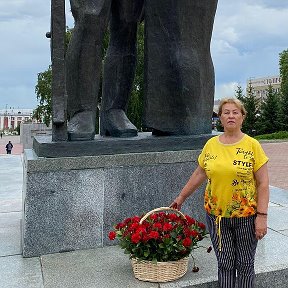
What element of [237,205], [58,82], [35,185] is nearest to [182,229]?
[237,205]

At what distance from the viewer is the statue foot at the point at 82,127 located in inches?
151

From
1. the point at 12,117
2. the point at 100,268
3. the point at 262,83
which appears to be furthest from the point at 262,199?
the point at 12,117

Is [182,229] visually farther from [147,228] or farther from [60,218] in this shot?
[60,218]

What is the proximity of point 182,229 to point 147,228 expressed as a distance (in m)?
0.24

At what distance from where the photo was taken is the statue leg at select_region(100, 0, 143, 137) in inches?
170

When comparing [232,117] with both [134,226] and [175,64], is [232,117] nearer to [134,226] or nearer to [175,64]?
[134,226]

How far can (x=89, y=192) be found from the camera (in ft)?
11.9

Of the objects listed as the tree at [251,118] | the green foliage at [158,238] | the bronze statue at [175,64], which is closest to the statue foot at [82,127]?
the bronze statue at [175,64]

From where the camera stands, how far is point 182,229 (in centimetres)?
291

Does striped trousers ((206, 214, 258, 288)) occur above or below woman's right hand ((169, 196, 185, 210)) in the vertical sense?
below

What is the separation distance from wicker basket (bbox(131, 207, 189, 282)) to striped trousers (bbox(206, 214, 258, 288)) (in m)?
0.32

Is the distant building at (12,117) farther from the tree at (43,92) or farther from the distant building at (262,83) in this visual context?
the tree at (43,92)

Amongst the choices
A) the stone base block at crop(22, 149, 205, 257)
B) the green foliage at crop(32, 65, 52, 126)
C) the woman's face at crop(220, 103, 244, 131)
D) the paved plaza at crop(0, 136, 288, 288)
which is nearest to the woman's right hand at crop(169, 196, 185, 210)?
the paved plaza at crop(0, 136, 288, 288)

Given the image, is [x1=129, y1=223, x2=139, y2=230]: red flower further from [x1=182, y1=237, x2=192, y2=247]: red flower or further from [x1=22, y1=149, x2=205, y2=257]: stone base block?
[x1=22, y1=149, x2=205, y2=257]: stone base block
